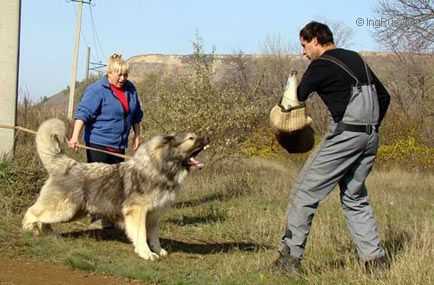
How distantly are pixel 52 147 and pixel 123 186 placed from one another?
102 cm

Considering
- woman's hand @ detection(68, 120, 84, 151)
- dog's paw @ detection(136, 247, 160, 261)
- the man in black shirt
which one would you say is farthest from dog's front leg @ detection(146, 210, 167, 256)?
the man in black shirt

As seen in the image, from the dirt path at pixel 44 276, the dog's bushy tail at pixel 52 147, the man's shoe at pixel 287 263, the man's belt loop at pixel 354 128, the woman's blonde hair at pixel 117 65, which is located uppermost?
the woman's blonde hair at pixel 117 65

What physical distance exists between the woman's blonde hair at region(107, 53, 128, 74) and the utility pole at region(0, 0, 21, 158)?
9.98ft

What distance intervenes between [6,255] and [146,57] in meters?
64.8

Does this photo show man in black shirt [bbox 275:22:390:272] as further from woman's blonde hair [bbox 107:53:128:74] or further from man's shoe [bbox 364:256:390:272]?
woman's blonde hair [bbox 107:53:128:74]

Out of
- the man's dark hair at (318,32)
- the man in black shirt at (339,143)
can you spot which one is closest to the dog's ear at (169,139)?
the man in black shirt at (339,143)

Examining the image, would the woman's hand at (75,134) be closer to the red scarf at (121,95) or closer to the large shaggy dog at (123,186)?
the large shaggy dog at (123,186)

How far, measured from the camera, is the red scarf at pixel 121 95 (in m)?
8.20

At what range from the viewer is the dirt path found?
5.75m

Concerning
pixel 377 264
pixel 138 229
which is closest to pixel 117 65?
pixel 138 229

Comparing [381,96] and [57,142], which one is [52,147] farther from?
[381,96]

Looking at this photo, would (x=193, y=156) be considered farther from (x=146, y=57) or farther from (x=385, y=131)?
(x=146, y=57)

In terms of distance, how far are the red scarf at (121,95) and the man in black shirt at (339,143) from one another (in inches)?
108

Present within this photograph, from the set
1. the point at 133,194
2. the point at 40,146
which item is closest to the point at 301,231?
the point at 133,194
